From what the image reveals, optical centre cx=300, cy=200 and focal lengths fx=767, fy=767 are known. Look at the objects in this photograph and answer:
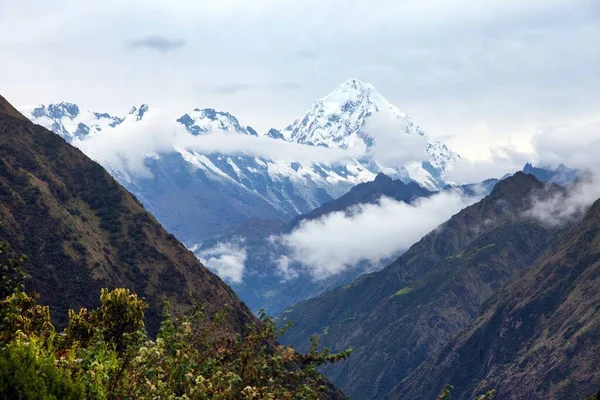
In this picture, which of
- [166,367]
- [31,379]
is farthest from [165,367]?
[31,379]

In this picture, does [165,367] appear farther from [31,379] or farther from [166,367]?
[31,379]

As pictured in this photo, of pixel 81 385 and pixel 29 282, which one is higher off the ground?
pixel 29 282

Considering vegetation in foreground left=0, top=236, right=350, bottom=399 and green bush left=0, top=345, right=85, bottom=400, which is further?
vegetation in foreground left=0, top=236, right=350, bottom=399

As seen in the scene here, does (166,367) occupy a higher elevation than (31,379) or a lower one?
higher

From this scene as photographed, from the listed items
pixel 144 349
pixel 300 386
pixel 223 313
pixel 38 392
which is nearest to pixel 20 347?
pixel 38 392

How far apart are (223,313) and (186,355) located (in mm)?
3966

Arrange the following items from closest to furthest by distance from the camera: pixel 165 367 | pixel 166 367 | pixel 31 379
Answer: pixel 31 379, pixel 166 367, pixel 165 367

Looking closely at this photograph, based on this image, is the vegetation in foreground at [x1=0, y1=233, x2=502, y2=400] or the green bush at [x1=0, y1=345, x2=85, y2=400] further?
the vegetation in foreground at [x1=0, y1=233, x2=502, y2=400]

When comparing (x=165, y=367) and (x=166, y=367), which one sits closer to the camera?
(x=166, y=367)

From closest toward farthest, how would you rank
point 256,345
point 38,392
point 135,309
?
point 38,392, point 256,345, point 135,309

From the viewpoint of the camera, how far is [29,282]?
650ft

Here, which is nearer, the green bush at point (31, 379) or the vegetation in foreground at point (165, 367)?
the green bush at point (31, 379)

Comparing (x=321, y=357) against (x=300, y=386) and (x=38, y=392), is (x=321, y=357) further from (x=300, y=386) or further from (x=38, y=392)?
(x=38, y=392)

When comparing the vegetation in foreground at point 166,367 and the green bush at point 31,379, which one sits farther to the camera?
the vegetation in foreground at point 166,367
